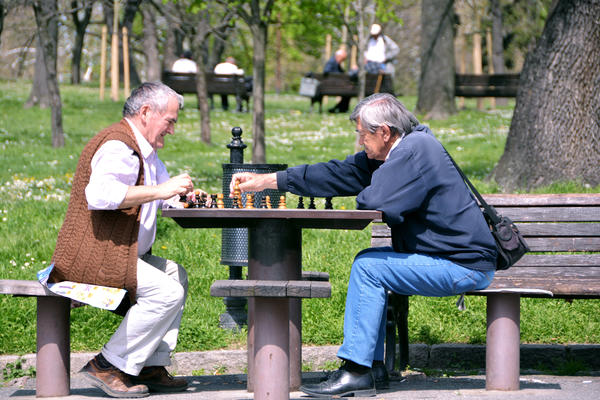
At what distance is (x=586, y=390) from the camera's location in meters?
4.66

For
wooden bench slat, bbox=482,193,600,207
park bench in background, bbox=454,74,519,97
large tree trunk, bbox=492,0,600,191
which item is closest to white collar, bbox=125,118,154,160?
wooden bench slat, bbox=482,193,600,207

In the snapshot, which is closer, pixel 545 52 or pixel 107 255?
pixel 107 255

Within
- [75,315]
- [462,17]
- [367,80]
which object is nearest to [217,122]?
[367,80]

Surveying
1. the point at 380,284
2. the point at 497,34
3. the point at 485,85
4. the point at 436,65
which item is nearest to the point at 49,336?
the point at 380,284

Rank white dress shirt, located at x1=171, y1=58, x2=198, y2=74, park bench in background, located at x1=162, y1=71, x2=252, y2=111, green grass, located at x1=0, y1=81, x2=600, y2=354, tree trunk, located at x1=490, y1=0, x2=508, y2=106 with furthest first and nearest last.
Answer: tree trunk, located at x1=490, y1=0, x2=508, y2=106, white dress shirt, located at x1=171, y1=58, x2=198, y2=74, park bench in background, located at x1=162, y1=71, x2=252, y2=111, green grass, located at x1=0, y1=81, x2=600, y2=354

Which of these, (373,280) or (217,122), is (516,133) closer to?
(373,280)

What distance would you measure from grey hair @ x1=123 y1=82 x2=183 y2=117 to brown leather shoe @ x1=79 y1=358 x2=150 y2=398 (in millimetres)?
1318

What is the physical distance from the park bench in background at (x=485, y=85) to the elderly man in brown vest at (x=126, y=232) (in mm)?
16795

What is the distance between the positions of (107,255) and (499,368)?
2047mm

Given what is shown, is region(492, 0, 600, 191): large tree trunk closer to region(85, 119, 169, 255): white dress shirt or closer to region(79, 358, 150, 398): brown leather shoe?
region(85, 119, 169, 255): white dress shirt

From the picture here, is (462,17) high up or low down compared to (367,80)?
up

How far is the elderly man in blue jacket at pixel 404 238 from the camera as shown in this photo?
4.27 m

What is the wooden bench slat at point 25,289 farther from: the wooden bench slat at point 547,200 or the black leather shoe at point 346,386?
the wooden bench slat at point 547,200

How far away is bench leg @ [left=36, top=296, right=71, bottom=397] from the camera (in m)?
4.48
